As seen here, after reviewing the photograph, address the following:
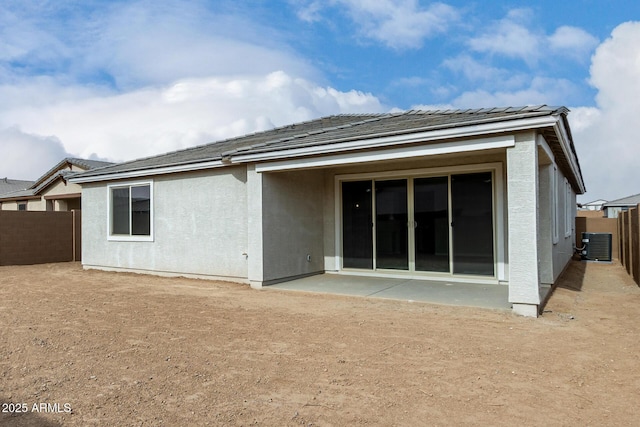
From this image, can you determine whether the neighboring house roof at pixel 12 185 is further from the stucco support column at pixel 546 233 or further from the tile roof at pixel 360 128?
the stucco support column at pixel 546 233

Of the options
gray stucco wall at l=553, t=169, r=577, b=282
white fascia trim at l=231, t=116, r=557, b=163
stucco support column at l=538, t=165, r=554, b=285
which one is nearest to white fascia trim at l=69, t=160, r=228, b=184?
white fascia trim at l=231, t=116, r=557, b=163

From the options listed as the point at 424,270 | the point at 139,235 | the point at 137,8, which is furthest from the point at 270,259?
the point at 137,8

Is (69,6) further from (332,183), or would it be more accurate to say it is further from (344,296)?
(344,296)

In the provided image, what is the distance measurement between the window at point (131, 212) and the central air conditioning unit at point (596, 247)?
15.3m

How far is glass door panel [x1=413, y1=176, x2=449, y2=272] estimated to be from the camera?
905cm

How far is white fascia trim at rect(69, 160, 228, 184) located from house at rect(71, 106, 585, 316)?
0.03 metres

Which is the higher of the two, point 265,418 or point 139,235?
point 139,235

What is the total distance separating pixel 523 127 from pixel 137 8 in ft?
29.5

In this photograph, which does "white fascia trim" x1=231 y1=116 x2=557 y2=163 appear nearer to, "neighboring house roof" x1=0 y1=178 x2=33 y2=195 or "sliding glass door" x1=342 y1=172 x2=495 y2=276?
"sliding glass door" x1=342 y1=172 x2=495 y2=276

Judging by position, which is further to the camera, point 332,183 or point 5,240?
point 5,240

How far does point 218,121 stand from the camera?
60.7 ft

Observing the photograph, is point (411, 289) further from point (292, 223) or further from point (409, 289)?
point (292, 223)

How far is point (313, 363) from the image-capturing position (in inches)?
162

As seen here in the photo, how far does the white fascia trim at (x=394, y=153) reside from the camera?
6242 millimetres
